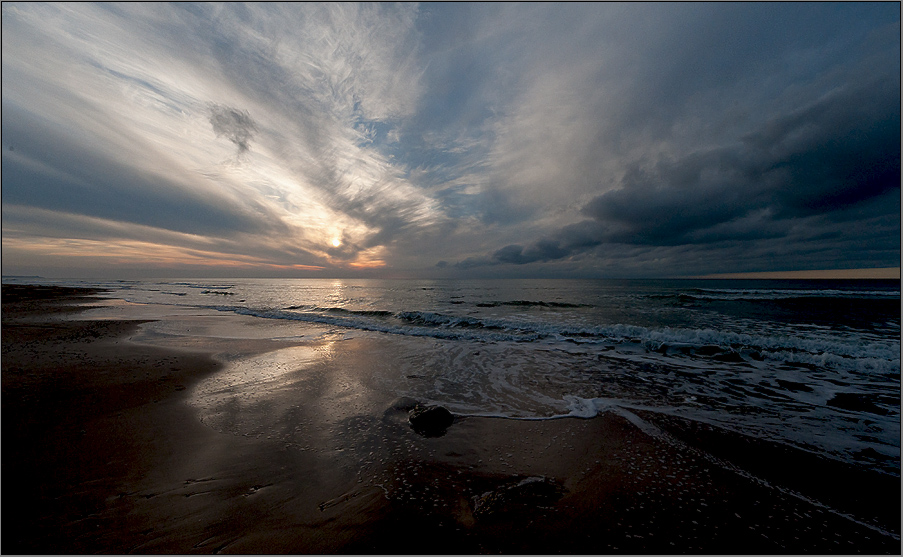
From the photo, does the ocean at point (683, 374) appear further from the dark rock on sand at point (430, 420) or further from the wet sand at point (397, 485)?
the wet sand at point (397, 485)

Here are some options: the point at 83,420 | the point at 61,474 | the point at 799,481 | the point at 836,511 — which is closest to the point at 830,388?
the point at 799,481

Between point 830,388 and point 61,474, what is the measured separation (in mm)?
16908

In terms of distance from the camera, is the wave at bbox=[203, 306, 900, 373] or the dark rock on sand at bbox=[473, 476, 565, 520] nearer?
the dark rock on sand at bbox=[473, 476, 565, 520]

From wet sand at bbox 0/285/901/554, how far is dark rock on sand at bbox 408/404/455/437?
223 millimetres

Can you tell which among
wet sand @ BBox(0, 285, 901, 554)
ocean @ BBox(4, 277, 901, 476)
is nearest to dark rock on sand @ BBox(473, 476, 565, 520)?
wet sand @ BBox(0, 285, 901, 554)

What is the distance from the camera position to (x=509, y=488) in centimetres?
391

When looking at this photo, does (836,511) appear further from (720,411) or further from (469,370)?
(469,370)

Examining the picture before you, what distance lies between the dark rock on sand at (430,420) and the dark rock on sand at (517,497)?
204cm

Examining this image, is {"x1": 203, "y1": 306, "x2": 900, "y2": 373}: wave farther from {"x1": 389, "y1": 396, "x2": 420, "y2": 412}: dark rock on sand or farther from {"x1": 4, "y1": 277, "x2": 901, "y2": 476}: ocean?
{"x1": 389, "y1": 396, "x2": 420, "y2": 412}: dark rock on sand

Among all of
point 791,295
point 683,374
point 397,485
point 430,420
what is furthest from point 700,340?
point 791,295

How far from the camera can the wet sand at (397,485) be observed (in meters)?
3.23

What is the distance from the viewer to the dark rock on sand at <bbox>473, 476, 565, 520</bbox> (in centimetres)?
356

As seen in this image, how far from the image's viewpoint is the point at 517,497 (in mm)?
3770

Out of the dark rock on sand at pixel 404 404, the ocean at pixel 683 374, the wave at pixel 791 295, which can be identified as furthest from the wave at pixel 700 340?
the wave at pixel 791 295
